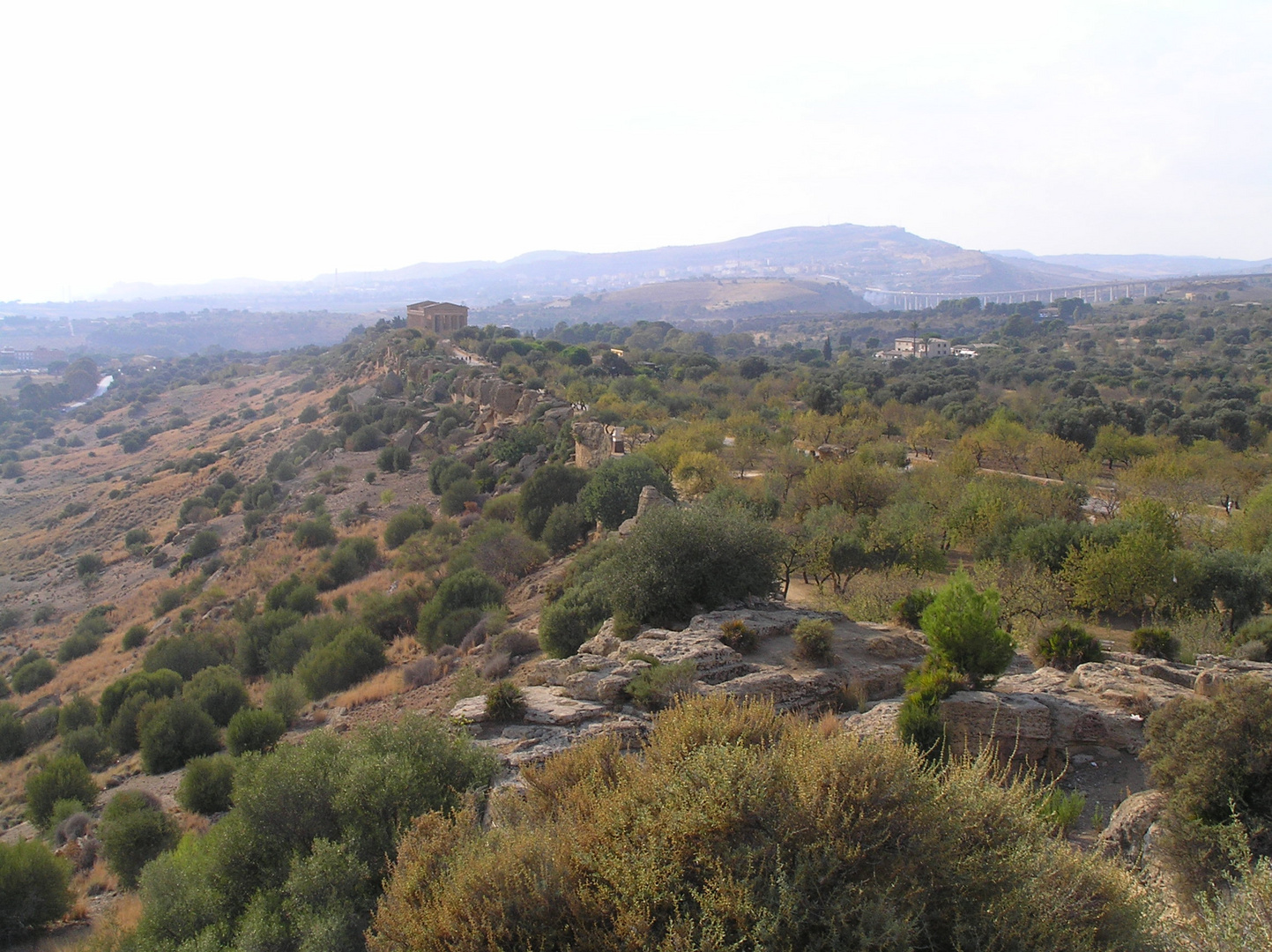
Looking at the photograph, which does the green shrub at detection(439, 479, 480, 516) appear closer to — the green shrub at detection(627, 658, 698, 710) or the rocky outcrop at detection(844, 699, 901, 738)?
the green shrub at detection(627, 658, 698, 710)

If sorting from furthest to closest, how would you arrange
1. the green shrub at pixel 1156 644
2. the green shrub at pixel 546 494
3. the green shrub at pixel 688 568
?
1. the green shrub at pixel 546 494
2. the green shrub at pixel 688 568
3. the green shrub at pixel 1156 644

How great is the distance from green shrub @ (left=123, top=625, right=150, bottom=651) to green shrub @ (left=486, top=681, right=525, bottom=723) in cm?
2021

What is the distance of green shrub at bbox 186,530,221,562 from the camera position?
104 ft

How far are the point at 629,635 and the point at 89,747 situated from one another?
40.6 ft

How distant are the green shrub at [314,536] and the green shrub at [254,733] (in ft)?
51.1

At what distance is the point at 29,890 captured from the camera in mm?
9000

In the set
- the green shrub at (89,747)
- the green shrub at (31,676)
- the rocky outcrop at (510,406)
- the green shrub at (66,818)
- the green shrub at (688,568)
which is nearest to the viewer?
the green shrub at (66,818)

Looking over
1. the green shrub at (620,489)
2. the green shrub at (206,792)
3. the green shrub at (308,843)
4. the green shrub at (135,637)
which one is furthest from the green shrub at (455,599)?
the green shrub at (135,637)

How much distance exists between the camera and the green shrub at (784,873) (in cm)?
434

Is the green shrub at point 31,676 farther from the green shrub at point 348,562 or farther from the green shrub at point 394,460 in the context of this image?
the green shrub at point 394,460

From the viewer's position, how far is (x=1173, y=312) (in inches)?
3679

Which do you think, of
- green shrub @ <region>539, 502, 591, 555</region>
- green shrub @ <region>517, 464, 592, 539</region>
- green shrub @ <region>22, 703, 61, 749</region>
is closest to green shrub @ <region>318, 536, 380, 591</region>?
green shrub @ <region>517, 464, 592, 539</region>

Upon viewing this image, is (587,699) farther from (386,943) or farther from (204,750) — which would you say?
(204,750)

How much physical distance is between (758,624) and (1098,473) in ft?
74.1
